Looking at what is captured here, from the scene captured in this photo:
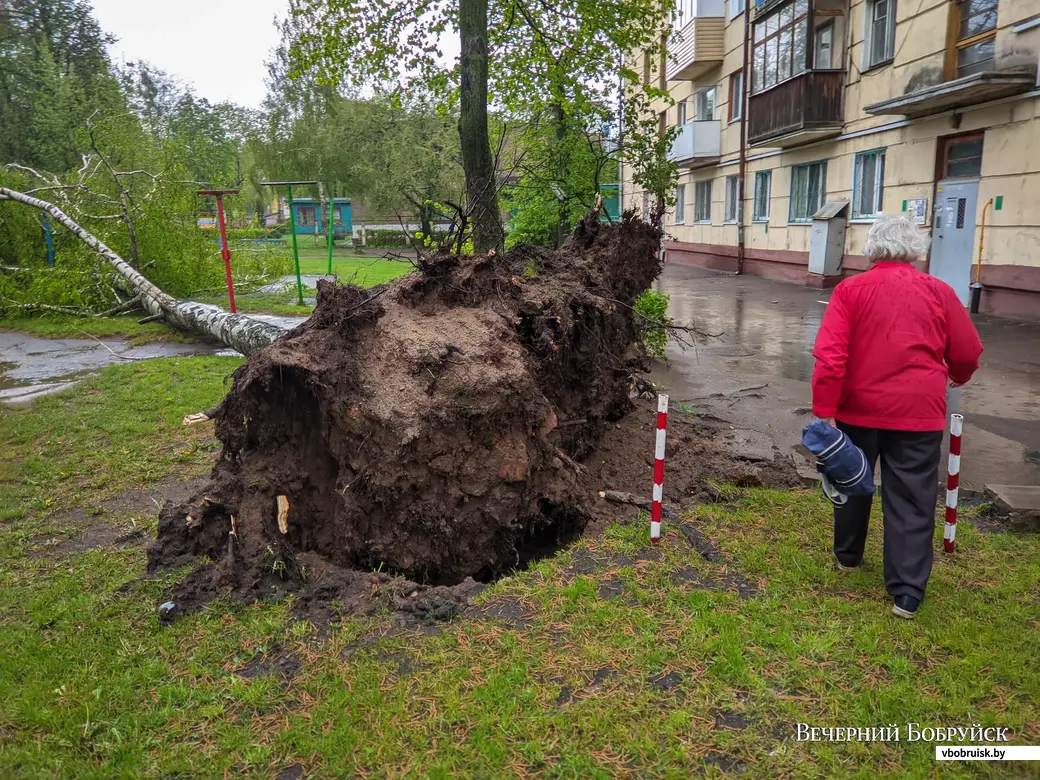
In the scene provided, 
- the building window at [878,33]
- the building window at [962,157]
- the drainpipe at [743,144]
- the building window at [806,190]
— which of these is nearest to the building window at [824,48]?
the building window at [878,33]

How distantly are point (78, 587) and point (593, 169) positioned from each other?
10099 mm

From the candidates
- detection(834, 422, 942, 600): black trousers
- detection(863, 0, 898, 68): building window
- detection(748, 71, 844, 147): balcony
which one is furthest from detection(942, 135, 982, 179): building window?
detection(834, 422, 942, 600): black trousers

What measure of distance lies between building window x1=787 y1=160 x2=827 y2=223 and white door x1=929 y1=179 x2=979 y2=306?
4797 millimetres

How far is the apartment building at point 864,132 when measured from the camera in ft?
39.1

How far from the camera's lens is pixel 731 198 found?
81.1ft

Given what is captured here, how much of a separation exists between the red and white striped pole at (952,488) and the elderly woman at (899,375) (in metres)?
0.76

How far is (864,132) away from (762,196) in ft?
19.5

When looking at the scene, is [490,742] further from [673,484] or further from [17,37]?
[17,37]

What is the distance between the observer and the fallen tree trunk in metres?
9.48

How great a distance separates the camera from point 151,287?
13773mm

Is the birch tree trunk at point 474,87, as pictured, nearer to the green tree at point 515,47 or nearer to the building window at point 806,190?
the green tree at point 515,47

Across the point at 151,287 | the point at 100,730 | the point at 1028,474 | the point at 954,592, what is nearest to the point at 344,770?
the point at 100,730

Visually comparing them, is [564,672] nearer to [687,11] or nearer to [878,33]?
[878,33]

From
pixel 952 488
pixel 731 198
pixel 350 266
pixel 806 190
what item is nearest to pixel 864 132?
pixel 806 190
